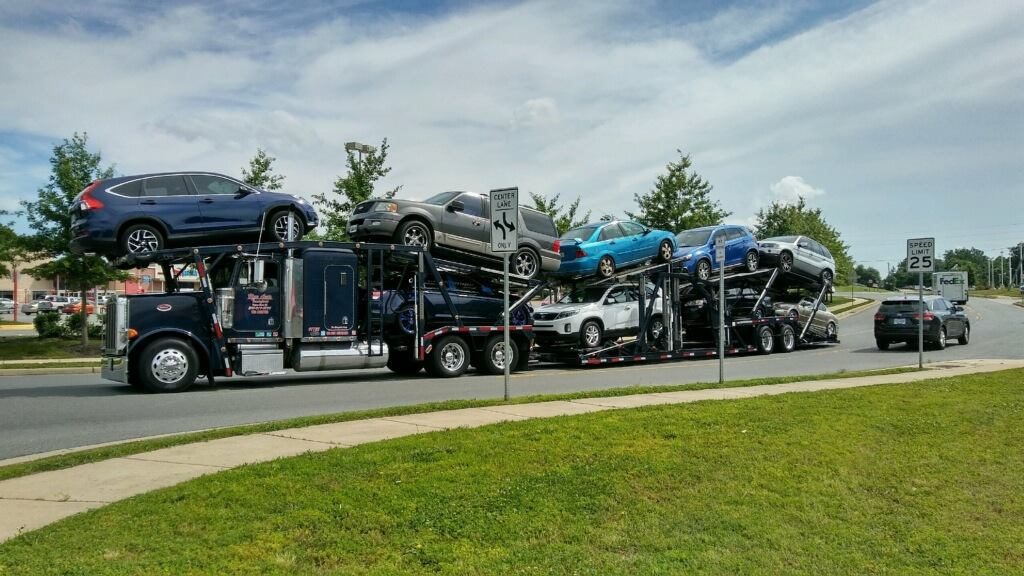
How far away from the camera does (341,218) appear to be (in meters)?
25.9

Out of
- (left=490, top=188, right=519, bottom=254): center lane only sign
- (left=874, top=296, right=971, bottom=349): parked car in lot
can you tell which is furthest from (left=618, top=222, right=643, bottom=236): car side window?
(left=490, top=188, right=519, bottom=254): center lane only sign

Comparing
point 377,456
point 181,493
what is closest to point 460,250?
point 377,456

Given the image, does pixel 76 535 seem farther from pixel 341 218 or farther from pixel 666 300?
pixel 341 218

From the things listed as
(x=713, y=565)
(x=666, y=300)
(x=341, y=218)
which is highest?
(x=341, y=218)

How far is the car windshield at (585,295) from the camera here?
781 inches

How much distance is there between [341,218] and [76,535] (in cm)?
2133

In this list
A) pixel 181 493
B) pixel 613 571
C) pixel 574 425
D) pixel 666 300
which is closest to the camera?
pixel 613 571

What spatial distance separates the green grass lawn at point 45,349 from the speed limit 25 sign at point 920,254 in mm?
21630

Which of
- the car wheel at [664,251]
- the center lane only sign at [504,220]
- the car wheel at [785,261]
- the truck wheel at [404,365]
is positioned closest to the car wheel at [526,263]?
the truck wheel at [404,365]

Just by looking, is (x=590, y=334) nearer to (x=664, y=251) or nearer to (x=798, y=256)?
(x=664, y=251)

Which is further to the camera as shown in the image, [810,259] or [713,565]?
[810,259]

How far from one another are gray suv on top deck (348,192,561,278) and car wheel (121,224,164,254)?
3.65 meters

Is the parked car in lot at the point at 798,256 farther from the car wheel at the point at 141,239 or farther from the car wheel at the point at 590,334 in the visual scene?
the car wheel at the point at 141,239

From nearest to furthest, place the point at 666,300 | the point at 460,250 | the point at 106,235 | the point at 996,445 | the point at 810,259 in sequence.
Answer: the point at 996,445
the point at 106,235
the point at 460,250
the point at 666,300
the point at 810,259
